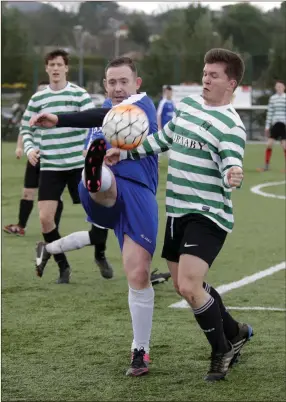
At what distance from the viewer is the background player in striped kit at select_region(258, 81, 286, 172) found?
25.4m

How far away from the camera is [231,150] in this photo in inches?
249

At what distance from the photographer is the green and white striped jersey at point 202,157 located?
6.45 m

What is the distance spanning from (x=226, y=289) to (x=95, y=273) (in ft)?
5.13

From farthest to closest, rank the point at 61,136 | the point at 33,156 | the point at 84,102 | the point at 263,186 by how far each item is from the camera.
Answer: the point at 263,186
the point at 61,136
the point at 84,102
the point at 33,156

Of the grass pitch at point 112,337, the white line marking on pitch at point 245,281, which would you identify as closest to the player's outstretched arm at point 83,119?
the grass pitch at point 112,337

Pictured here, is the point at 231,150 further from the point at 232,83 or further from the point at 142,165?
the point at 142,165

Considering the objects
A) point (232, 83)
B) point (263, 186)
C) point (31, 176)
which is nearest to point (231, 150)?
point (232, 83)

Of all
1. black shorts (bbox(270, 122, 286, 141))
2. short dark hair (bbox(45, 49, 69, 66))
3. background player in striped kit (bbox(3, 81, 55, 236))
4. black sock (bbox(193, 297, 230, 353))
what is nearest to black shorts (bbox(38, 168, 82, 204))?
short dark hair (bbox(45, 49, 69, 66))

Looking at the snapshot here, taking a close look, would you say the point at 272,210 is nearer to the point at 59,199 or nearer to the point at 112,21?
the point at 59,199

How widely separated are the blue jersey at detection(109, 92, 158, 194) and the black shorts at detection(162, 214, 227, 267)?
20.4 inches

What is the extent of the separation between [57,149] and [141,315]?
12.5 ft

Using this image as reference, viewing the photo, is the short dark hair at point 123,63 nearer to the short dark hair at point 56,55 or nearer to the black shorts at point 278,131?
the short dark hair at point 56,55

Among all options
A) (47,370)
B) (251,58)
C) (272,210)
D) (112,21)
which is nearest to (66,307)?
(47,370)

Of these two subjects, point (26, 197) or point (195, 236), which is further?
point (26, 197)
